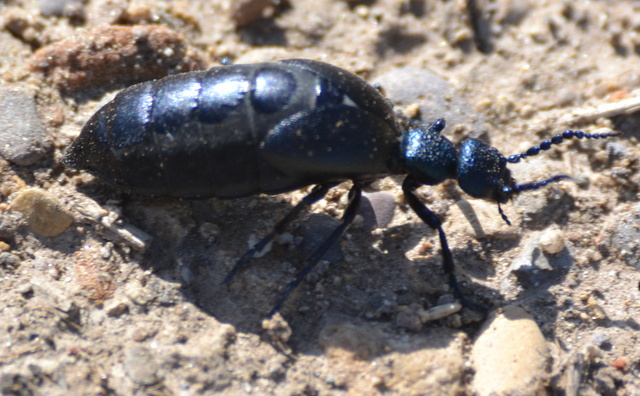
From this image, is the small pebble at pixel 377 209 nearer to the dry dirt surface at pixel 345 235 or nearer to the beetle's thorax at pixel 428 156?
the dry dirt surface at pixel 345 235

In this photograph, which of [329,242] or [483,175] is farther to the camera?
[483,175]

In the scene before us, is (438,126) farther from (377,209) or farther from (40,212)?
(40,212)

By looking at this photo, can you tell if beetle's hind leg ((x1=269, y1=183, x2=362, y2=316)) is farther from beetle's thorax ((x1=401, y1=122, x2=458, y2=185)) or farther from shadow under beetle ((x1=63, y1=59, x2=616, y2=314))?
beetle's thorax ((x1=401, y1=122, x2=458, y2=185))

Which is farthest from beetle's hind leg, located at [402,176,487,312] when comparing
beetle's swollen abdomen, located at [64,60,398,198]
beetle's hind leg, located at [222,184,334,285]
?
beetle's hind leg, located at [222,184,334,285]

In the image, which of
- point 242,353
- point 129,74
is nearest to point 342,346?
point 242,353

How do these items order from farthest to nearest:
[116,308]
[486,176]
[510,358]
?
[486,176]
[116,308]
[510,358]

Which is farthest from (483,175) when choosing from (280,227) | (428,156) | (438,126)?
(280,227)
